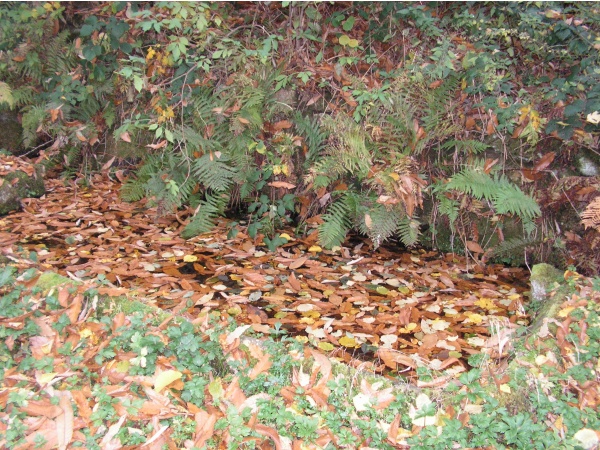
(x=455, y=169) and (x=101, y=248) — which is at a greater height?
(x=455, y=169)

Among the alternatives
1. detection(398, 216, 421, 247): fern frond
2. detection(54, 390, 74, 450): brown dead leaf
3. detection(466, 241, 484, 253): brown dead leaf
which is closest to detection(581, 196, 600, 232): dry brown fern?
detection(466, 241, 484, 253): brown dead leaf

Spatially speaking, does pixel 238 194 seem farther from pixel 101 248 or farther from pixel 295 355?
pixel 295 355

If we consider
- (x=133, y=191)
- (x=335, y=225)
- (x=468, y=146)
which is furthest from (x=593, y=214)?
(x=133, y=191)

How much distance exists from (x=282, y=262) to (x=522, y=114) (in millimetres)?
2196

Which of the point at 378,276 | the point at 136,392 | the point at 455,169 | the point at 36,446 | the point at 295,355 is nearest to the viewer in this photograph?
the point at 36,446

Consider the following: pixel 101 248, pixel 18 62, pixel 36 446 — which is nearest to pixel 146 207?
pixel 101 248

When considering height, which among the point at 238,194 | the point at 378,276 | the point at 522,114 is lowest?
the point at 378,276

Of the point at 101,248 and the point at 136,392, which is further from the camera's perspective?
the point at 101,248

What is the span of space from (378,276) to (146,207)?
7.52 feet

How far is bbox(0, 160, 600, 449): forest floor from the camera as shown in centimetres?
225

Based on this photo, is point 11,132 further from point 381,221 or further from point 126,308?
point 381,221

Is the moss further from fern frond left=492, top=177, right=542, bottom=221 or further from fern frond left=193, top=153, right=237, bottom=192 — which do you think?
fern frond left=492, top=177, right=542, bottom=221

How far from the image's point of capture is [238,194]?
5.00 metres

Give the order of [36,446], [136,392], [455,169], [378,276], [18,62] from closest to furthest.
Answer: [36,446] < [136,392] < [378,276] < [455,169] < [18,62]
